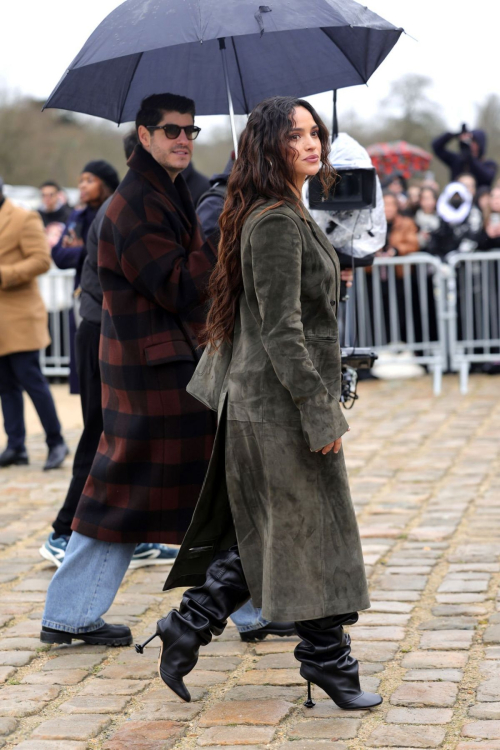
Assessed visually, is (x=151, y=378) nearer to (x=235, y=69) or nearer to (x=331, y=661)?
(x=331, y=661)

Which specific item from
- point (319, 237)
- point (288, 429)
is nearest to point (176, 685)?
point (288, 429)

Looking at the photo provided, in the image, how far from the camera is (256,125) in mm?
3316

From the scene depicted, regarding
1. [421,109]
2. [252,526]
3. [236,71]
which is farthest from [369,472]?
[421,109]

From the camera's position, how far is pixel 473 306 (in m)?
11.3

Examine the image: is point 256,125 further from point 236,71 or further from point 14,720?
point 14,720

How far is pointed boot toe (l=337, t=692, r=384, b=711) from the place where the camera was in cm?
347

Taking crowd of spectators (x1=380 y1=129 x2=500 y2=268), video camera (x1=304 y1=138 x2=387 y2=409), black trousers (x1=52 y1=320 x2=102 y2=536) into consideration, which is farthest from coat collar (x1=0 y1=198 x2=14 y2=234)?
crowd of spectators (x1=380 y1=129 x2=500 y2=268)

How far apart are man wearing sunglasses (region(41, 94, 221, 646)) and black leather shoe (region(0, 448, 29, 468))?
3996mm

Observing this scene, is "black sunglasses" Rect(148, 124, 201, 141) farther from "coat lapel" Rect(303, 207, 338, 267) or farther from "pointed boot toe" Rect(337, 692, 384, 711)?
"pointed boot toe" Rect(337, 692, 384, 711)

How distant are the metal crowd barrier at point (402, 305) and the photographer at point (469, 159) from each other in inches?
95.3

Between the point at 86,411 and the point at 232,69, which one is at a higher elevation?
the point at 232,69

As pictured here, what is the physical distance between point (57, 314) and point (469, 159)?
5316 mm

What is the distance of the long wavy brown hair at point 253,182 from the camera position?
10.8 feet

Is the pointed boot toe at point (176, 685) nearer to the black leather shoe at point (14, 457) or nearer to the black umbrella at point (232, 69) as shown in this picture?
the black umbrella at point (232, 69)
